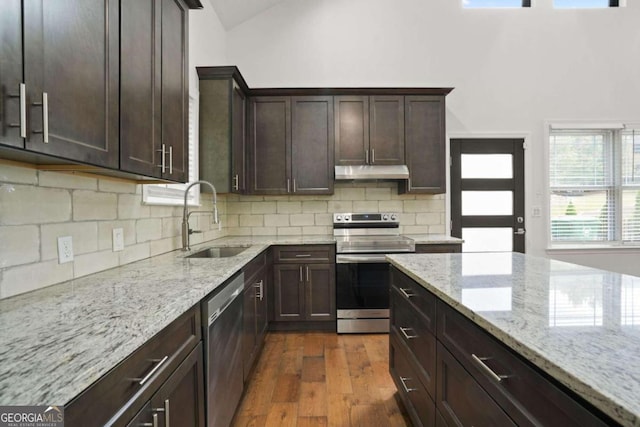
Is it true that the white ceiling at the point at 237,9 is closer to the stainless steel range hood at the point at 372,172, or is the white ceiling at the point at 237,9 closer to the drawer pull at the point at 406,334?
the stainless steel range hood at the point at 372,172

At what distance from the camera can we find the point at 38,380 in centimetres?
59

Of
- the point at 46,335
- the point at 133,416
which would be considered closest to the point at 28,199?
the point at 46,335

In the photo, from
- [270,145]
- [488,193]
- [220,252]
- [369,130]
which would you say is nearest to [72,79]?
[220,252]

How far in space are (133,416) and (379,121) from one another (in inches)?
130

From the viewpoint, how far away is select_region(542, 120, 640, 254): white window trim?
395 centimetres

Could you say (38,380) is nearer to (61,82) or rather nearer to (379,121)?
(61,82)

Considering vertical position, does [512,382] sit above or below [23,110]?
below

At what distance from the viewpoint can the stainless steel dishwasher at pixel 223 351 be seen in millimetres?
1385

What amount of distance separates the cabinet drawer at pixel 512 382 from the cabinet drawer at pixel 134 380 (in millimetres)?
959

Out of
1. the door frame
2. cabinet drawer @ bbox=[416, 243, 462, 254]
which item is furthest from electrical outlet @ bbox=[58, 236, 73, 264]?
the door frame

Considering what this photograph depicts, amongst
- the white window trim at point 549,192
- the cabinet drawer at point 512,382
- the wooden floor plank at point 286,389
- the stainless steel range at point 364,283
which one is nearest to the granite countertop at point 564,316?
the cabinet drawer at point 512,382

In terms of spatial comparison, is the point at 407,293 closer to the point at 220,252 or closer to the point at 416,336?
the point at 416,336

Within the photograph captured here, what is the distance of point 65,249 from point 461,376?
1.65 meters

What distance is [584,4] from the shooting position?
4090 millimetres
